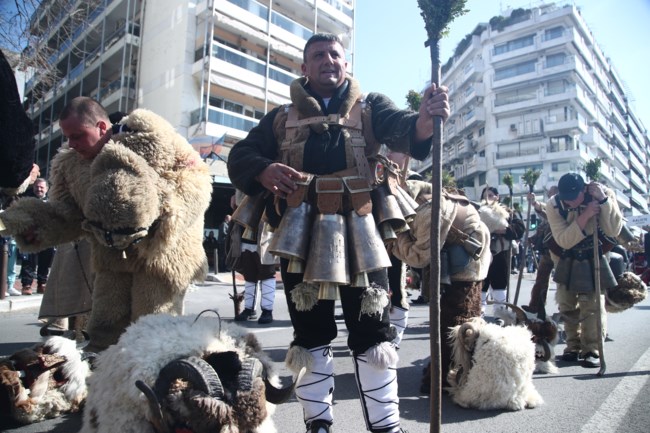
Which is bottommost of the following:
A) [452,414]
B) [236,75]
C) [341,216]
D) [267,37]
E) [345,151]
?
[452,414]

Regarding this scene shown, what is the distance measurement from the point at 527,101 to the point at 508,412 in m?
54.5

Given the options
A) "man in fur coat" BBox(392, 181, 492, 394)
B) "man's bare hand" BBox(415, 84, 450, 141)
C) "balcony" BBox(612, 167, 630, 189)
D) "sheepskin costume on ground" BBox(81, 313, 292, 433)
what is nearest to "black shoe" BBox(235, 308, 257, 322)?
"man in fur coat" BBox(392, 181, 492, 394)

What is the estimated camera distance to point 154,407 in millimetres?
1646

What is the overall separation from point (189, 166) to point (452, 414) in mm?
2529

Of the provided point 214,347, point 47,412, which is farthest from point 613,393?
point 47,412

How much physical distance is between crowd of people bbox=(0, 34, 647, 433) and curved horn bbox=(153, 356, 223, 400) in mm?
410

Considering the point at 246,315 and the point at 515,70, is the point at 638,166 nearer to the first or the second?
the point at 515,70

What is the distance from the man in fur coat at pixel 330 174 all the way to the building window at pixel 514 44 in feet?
195

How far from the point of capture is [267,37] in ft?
86.9

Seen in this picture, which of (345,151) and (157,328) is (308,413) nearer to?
(157,328)

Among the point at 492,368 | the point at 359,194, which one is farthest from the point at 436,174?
the point at 492,368

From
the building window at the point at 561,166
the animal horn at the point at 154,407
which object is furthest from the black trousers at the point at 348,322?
the building window at the point at 561,166

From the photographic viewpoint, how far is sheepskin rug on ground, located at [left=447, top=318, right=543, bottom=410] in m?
3.09

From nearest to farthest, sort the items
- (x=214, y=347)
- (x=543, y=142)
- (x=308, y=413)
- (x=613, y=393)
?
(x=214, y=347)
(x=308, y=413)
(x=613, y=393)
(x=543, y=142)
